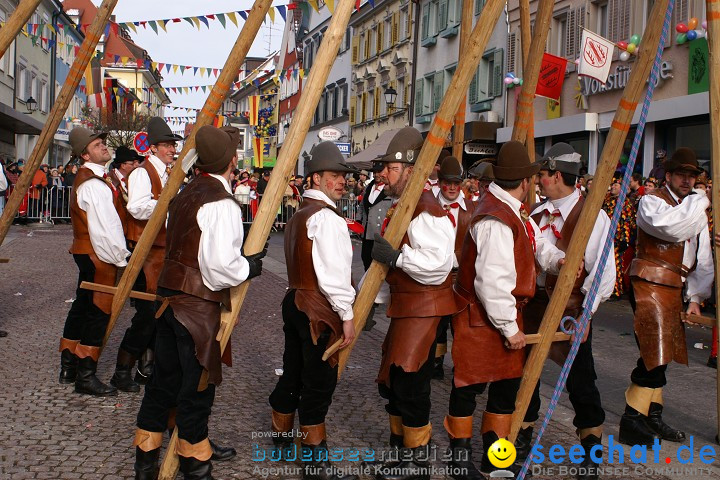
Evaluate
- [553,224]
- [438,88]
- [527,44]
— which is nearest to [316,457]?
[553,224]

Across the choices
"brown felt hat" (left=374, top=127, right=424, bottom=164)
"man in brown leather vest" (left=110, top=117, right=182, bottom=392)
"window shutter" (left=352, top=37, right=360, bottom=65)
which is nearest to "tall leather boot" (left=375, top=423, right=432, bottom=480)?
"brown felt hat" (left=374, top=127, right=424, bottom=164)

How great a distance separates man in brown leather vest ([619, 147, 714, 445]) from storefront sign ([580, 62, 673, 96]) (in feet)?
43.3

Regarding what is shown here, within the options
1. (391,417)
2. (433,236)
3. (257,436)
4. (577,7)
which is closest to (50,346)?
(257,436)

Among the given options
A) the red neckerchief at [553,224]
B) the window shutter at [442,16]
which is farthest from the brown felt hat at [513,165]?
the window shutter at [442,16]

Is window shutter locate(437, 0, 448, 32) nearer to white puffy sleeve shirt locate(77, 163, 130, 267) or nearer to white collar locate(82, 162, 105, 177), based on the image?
white collar locate(82, 162, 105, 177)

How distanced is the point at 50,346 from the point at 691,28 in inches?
538

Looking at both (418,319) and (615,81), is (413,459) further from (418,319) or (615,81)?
(615,81)

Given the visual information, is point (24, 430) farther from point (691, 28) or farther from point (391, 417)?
point (691, 28)

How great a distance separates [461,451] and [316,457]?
A: 788mm

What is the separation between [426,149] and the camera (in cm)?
444

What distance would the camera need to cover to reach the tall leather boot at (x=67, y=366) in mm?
6914

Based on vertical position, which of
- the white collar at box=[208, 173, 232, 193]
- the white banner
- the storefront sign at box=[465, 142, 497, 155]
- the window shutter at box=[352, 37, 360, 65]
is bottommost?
the white collar at box=[208, 173, 232, 193]

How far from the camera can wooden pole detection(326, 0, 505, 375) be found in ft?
14.5

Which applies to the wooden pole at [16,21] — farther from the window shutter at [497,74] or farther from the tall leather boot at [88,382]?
the window shutter at [497,74]
